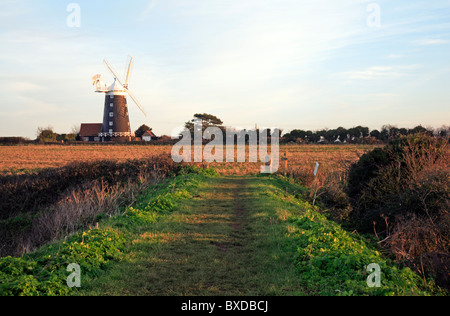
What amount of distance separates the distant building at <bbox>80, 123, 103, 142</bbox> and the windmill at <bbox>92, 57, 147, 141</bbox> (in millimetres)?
15696

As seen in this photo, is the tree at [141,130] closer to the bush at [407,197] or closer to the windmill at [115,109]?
the windmill at [115,109]

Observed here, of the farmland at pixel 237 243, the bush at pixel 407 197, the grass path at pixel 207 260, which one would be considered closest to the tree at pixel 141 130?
the farmland at pixel 237 243

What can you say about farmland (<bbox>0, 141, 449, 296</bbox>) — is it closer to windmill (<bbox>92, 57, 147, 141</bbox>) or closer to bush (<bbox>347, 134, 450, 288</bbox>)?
bush (<bbox>347, 134, 450, 288</bbox>)

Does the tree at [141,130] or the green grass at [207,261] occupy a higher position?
the tree at [141,130]

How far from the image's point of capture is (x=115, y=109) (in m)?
79.6

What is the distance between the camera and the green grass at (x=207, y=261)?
6414 mm

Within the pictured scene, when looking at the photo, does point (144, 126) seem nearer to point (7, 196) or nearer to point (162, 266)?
point (7, 196)

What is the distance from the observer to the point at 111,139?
266 feet

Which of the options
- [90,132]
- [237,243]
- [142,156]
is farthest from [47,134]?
[237,243]

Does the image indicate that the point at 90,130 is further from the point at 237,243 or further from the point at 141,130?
the point at 237,243

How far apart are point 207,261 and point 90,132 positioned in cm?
9655

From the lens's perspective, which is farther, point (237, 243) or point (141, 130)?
point (141, 130)

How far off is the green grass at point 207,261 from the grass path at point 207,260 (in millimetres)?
20

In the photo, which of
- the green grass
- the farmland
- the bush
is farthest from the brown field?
the green grass
